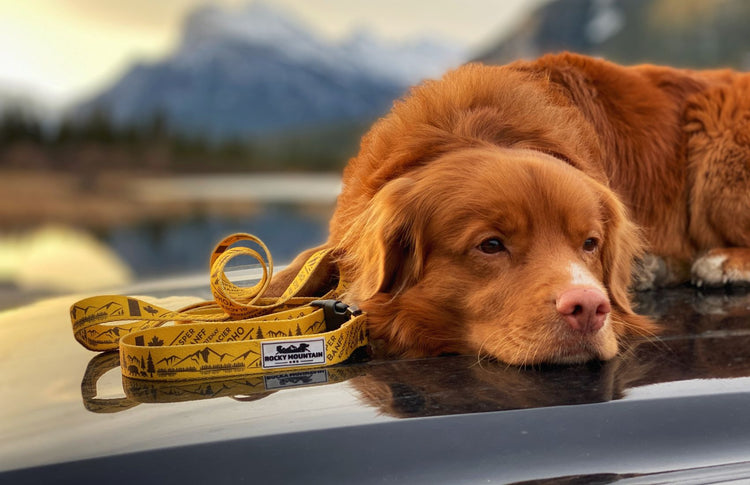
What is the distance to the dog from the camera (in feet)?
7.48

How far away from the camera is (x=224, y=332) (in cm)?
221

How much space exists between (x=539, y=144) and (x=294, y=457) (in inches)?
64.9

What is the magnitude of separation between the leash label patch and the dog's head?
378mm

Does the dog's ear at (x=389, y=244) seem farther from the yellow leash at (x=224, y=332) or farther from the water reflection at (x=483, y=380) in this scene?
the water reflection at (x=483, y=380)

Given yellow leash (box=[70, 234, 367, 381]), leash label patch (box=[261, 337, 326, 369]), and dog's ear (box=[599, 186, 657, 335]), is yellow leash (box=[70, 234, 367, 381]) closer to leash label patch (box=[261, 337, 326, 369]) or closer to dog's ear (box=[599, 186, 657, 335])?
leash label patch (box=[261, 337, 326, 369])

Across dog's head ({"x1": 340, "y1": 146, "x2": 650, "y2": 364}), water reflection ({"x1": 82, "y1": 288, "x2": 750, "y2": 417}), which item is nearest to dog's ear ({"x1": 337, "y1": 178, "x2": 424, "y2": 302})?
dog's head ({"x1": 340, "y1": 146, "x2": 650, "y2": 364})

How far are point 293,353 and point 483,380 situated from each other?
0.53 metres

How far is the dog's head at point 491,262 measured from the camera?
7.15 ft

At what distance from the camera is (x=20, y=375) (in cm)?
213

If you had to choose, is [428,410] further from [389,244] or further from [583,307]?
[389,244]

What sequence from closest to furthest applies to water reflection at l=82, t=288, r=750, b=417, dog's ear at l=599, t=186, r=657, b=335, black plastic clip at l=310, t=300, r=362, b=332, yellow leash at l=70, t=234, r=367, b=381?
1. water reflection at l=82, t=288, r=750, b=417
2. yellow leash at l=70, t=234, r=367, b=381
3. black plastic clip at l=310, t=300, r=362, b=332
4. dog's ear at l=599, t=186, r=657, b=335

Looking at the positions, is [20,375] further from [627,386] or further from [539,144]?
[539,144]

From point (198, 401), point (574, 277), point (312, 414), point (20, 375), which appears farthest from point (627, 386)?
point (20, 375)

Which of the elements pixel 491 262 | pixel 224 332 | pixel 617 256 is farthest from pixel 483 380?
pixel 617 256
